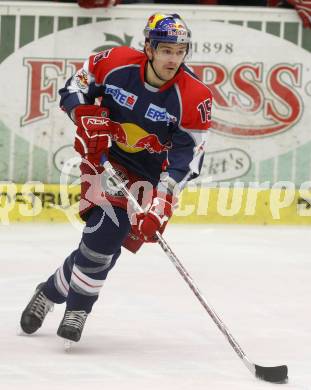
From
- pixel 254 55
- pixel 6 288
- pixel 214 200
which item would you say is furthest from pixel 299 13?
pixel 6 288

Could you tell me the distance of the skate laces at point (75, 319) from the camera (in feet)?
15.9

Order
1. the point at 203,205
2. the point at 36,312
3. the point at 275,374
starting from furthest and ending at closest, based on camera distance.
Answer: the point at 203,205, the point at 36,312, the point at 275,374

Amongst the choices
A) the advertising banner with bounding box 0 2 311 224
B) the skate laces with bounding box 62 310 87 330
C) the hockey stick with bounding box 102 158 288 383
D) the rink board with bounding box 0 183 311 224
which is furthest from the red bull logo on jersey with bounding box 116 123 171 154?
the advertising banner with bounding box 0 2 311 224

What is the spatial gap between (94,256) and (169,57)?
2.49ft

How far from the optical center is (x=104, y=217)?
190 inches

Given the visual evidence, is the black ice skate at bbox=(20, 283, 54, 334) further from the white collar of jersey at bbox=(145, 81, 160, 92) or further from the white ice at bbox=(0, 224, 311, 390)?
the white collar of jersey at bbox=(145, 81, 160, 92)

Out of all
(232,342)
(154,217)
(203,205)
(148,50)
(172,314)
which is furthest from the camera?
(203,205)

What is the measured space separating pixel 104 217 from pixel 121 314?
33.9 inches

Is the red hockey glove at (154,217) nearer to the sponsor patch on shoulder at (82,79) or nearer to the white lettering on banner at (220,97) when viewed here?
the sponsor patch on shoulder at (82,79)

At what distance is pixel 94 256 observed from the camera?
485 cm

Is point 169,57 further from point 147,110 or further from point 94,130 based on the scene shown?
point 94,130

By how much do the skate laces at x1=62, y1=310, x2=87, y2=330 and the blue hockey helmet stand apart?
1.00 meters

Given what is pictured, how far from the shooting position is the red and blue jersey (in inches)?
190

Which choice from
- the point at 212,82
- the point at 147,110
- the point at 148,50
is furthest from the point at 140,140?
the point at 212,82
